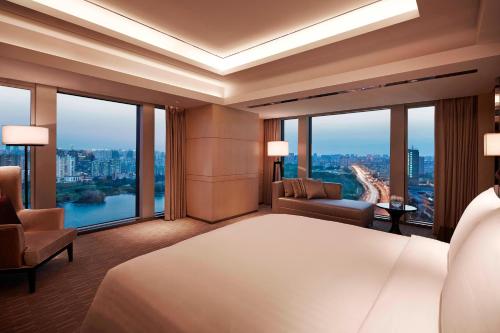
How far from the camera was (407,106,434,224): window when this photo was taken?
458 centimetres

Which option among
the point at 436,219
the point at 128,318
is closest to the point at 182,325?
the point at 128,318

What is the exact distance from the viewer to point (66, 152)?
13.6 feet

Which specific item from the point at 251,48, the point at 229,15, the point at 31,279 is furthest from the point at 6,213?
the point at 251,48

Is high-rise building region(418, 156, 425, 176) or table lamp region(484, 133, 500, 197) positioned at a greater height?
table lamp region(484, 133, 500, 197)

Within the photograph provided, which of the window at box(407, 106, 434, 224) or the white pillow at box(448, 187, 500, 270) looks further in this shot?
the window at box(407, 106, 434, 224)

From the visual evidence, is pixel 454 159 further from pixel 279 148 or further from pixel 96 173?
pixel 96 173

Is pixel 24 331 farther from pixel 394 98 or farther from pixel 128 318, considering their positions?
pixel 394 98

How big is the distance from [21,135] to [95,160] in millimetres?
1754

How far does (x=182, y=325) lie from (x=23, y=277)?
8.90 feet

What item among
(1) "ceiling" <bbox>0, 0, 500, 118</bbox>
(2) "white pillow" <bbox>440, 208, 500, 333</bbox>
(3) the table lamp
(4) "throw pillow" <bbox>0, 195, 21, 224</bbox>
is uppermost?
(1) "ceiling" <bbox>0, 0, 500, 118</bbox>

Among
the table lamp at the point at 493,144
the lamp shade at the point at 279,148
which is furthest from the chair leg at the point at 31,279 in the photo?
the table lamp at the point at 493,144

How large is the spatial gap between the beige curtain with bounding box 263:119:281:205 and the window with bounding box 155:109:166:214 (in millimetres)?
2830

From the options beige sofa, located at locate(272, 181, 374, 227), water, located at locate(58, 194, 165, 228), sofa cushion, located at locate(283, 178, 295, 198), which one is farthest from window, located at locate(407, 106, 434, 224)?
water, located at locate(58, 194, 165, 228)

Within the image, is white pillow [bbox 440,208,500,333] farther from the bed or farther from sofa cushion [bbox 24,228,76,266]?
sofa cushion [bbox 24,228,76,266]
